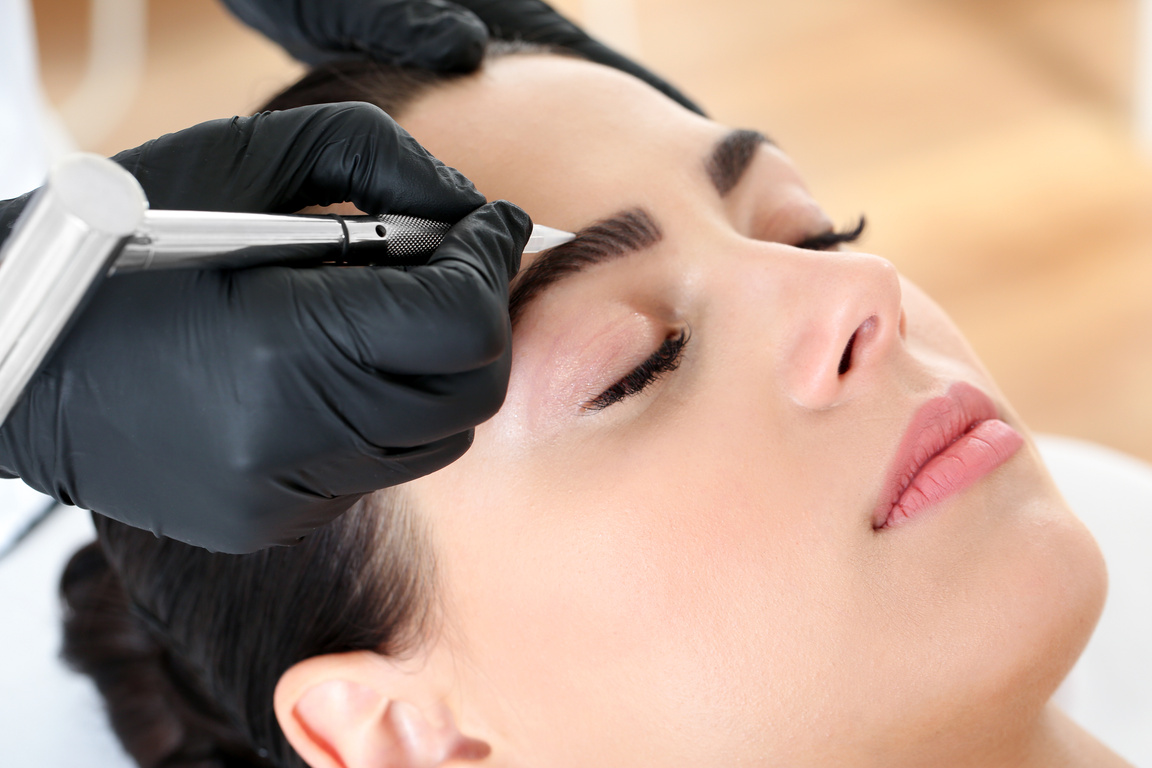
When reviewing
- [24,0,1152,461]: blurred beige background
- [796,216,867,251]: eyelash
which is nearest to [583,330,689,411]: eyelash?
[796,216,867,251]: eyelash

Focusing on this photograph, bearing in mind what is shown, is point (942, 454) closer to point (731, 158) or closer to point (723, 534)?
point (723, 534)

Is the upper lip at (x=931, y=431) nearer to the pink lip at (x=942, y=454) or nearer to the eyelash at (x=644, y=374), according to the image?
the pink lip at (x=942, y=454)

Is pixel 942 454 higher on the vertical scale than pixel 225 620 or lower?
higher

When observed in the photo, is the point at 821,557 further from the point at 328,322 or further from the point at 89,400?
the point at 89,400

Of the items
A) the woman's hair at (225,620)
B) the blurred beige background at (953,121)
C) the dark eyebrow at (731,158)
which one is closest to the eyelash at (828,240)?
the dark eyebrow at (731,158)

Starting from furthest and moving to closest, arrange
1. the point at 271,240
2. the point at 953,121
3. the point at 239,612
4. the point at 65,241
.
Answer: the point at 953,121
the point at 239,612
the point at 271,240
the point at 65,241

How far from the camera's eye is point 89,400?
0.69 meters

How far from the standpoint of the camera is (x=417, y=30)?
3.47 ft

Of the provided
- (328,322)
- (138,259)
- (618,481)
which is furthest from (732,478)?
(138,259)

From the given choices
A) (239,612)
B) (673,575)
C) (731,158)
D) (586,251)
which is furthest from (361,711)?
(731,158)

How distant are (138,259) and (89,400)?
163 mm

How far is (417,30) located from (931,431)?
656 millimetres

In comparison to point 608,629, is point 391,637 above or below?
below

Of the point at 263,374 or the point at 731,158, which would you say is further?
the point at 731,158
